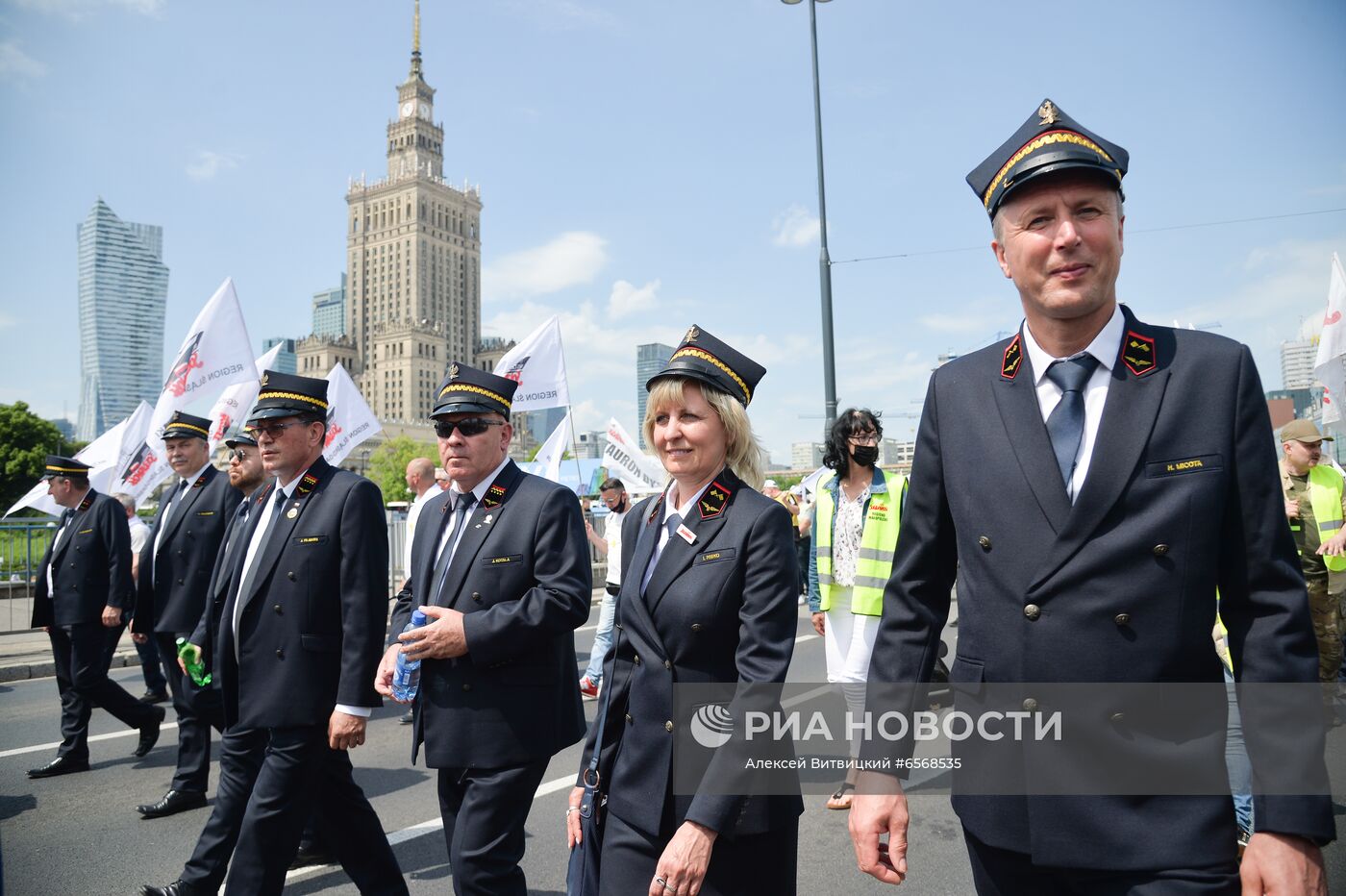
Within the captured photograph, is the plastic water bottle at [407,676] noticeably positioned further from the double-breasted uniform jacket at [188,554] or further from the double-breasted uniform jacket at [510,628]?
the double-breasted uniform jacket at [188,554]

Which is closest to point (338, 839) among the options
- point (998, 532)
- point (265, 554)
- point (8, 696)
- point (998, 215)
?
point (265, 554)

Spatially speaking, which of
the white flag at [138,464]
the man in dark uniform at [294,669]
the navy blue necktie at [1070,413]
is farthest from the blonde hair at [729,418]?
the white flag at [138,464]

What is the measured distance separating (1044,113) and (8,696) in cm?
1126

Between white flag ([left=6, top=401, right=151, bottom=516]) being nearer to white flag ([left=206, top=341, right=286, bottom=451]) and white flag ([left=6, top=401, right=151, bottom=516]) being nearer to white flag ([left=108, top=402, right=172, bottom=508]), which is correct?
white flag ([left=108, top=402, right=172, bottom=508])

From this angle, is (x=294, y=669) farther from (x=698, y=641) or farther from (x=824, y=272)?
(x=824, y=272)

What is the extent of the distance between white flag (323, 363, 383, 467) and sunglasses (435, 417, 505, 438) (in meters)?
9.01

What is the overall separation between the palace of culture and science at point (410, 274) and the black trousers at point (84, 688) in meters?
124

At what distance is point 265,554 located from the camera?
4105 millimetres

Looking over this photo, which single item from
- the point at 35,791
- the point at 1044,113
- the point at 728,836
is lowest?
the point at 35,791

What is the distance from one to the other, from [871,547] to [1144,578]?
3847mm

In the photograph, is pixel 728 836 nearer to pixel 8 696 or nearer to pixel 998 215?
pixel 998 215

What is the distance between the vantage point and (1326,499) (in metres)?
6.79

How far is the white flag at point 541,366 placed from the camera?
42.2 ft

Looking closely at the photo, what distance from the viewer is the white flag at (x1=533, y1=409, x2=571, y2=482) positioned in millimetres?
13078
